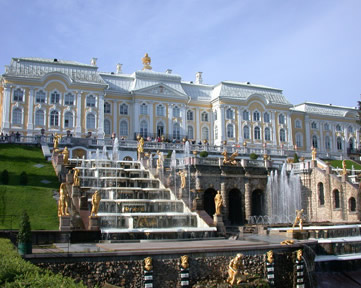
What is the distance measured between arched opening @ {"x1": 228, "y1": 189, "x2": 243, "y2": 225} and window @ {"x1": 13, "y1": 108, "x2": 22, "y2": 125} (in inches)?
1261

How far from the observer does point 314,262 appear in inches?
888

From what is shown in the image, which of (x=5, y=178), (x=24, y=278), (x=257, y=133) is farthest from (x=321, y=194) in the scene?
(x=24, y=278)

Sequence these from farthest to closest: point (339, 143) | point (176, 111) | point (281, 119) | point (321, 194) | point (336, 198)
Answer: point (339, 143)
point (281, 119)
point (176, 111)
point (321, 194)
point (336, 198)

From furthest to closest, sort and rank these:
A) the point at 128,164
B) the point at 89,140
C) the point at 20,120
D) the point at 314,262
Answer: the point at 20,120 < the point at 89,140 < the point at 128,164 < the point at 314,262

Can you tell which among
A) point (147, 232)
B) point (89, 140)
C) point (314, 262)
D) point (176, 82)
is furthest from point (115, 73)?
point (314, 262)

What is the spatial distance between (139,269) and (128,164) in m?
26.3

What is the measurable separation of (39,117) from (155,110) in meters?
16.6

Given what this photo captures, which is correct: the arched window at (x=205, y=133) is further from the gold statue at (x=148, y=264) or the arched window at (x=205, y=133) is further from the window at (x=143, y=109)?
the gold statue at (x=148, y=264)

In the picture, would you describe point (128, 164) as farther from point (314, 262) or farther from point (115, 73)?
point (115, 73)

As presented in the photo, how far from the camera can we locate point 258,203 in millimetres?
42594

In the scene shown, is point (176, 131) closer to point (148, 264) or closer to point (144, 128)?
point (144, 128)

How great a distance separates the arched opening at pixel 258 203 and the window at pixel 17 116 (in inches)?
1317

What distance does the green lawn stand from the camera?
25.3 m

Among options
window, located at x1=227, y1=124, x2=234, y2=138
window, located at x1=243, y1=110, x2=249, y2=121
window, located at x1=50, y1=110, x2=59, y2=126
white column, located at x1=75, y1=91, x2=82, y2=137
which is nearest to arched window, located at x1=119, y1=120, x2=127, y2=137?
white column, located at x1=75, y1=91, x2=82, y2=137
